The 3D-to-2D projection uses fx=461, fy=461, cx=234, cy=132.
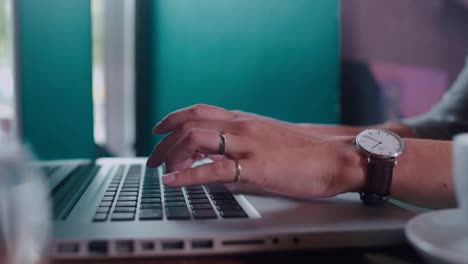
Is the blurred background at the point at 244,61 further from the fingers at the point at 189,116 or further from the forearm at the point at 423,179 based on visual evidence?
the forearm at the point at 423,179

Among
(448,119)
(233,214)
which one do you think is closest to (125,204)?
(233,214)

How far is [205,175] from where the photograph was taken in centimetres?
52

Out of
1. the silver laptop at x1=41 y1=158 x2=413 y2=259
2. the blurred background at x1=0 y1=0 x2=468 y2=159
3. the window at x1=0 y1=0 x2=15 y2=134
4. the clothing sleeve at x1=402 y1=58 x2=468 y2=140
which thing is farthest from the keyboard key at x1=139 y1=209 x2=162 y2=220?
the clothing sleeve at x1=402 y1=58 x2=468 y2=140

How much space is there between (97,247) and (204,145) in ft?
0.70

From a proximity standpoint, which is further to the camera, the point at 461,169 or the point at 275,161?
the point at 275,161

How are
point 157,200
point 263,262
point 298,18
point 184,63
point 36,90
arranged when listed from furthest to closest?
point 298,18
point 184,63
point 36,90
point 157,200
point 263,262

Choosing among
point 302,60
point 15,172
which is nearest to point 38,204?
point 15,172

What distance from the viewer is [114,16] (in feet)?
4.75

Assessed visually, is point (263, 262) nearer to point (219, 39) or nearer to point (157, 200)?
point (157, 200)

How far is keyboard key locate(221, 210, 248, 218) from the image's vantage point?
46cm

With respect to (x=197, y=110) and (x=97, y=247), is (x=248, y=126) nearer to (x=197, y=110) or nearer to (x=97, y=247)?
(x=197, y=110)

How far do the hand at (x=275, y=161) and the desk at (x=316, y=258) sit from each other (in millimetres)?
128

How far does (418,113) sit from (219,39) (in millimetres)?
680

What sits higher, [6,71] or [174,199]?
[6,71]
